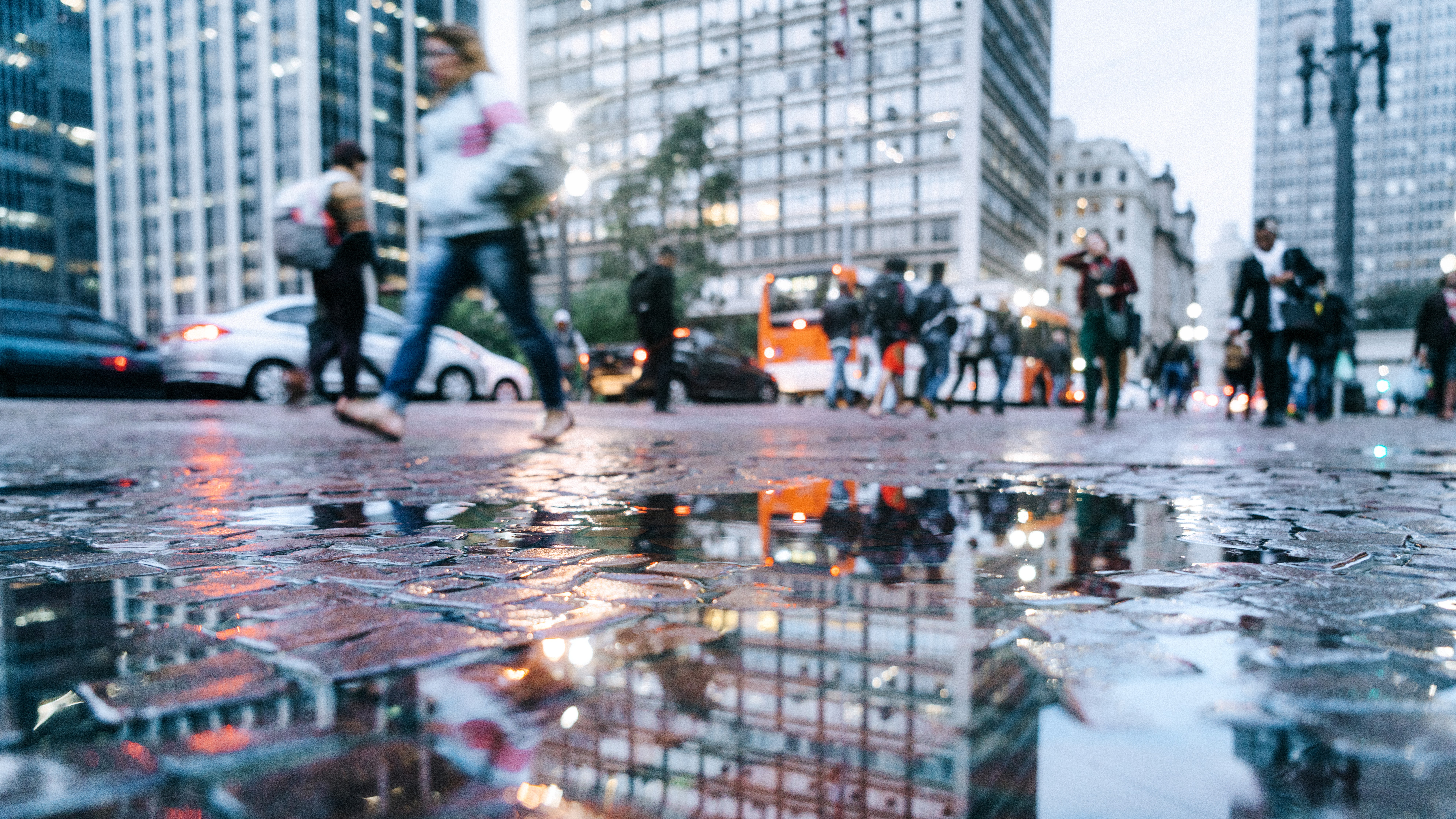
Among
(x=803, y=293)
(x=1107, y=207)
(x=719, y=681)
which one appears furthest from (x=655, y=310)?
(x=1107, y=207)

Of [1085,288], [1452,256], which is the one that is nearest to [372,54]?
[1452,256]

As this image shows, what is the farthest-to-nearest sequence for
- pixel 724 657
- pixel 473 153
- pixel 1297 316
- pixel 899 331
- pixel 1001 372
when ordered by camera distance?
1. pixel 1001 372
2. pixel 899 331
3. pixel 1297 316
4. pixel 473 153
5. pixel 724 657

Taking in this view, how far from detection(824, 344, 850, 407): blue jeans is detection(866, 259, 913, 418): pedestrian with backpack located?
71.5 inches

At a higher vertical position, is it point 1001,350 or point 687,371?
point 1001,350

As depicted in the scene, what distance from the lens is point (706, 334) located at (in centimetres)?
2025

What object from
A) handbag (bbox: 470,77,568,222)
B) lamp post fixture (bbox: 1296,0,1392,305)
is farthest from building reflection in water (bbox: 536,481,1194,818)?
lamp post fixture (bbox: 1296,0,1392,305)

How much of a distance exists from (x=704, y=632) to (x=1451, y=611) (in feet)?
4.29

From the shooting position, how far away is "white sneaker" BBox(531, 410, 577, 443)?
19.2 feet

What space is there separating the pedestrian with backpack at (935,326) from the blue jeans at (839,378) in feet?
5.23

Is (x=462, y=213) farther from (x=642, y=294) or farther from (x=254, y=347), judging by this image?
(x=254, y=347)

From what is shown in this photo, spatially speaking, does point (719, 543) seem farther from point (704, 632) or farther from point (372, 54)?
point (372, 54)

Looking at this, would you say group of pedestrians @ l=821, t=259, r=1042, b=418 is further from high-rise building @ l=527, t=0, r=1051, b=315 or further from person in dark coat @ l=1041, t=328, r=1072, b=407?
high-rise building @ l=527, t=0, r=1051, b=315

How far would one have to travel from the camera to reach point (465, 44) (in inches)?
189

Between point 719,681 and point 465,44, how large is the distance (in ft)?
14.6
